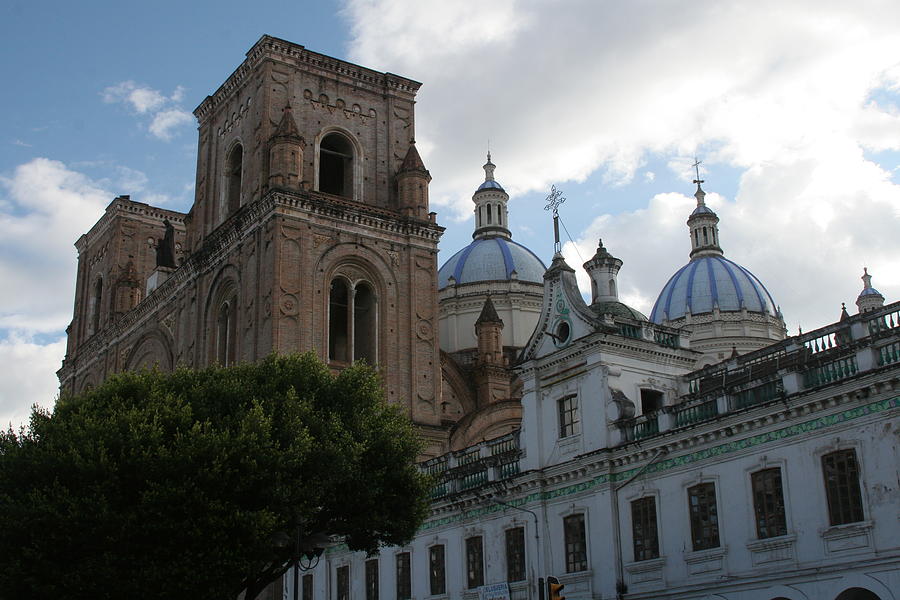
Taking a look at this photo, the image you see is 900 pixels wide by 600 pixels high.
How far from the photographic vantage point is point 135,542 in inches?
1057

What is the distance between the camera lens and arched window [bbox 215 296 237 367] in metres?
52.4

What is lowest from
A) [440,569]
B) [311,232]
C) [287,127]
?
[440,569]

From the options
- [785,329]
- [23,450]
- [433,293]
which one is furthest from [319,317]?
[785,329]

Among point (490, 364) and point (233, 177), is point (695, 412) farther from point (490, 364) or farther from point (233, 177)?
point (233, 177)

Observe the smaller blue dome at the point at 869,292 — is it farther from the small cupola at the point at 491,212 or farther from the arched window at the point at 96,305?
the arched window at the point at 96,305

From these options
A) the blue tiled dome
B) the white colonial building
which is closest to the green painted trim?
the white colonial building

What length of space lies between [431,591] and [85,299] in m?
46.7

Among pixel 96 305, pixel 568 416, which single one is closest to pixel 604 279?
pixel 568 416

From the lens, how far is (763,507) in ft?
86.8

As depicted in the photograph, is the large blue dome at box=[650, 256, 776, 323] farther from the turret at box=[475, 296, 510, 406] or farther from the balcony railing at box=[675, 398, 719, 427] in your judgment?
the balcony railing at box=[675, 398, 719, 427]

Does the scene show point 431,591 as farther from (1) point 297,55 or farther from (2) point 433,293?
(1) point 297,55

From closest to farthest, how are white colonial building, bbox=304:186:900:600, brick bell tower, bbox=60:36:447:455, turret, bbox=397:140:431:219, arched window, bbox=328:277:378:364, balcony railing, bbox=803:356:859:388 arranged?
white colonial building, bbox=304:186:900:600 → balcony railing, bbox=803:356:859:388 → brick bell tower, bbox=60:36:447:455 → arched window, bbox=328:277:378:364 → turret, bbox=397:140:431:219

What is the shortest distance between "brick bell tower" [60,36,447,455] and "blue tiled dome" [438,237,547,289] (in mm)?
15631

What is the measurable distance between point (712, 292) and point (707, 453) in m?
41.1
